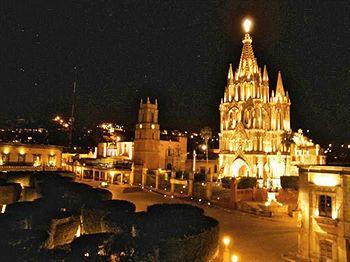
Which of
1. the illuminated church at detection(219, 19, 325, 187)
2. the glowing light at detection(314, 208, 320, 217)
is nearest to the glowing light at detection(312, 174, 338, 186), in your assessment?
the glowing light at detection(314, 208, 320, 217)

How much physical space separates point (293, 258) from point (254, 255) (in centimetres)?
254

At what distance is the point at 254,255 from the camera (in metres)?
18.5

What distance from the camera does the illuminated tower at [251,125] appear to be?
53531 mm

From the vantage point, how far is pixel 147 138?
6294 cm

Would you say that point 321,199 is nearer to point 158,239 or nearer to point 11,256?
point 158,239

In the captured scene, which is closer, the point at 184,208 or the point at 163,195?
the point at 184,208

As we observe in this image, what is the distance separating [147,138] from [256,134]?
2277cm

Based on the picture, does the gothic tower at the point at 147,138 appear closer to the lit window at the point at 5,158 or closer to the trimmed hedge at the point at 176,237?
the lit window at the point at 5,158

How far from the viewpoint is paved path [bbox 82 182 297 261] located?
19.1m

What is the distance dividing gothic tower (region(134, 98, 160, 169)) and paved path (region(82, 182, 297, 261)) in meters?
27.8

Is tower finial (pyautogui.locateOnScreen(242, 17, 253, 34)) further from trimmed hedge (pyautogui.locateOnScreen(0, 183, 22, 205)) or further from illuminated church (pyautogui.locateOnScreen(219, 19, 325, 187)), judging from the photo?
trimmed hedge (pyautogui.locateOnScreen(0, 183, 22, 205))

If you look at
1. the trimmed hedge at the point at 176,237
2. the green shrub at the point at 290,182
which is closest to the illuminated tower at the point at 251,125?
the green shrub at the point at 290,182

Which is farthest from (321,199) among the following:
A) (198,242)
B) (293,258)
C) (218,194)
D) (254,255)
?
(218,194)

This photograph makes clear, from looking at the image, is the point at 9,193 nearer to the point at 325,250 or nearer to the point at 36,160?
the point at 325,250
